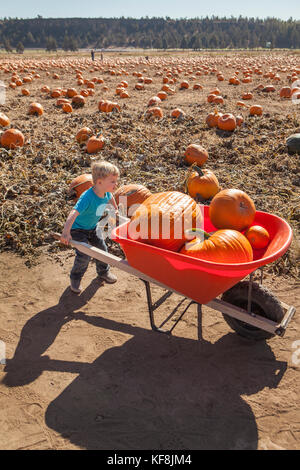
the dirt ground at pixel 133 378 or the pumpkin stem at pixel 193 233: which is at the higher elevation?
the pumpkin stem at pixel 193 233

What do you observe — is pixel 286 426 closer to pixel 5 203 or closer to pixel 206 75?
pixel 5 203

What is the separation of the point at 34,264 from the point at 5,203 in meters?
1.48

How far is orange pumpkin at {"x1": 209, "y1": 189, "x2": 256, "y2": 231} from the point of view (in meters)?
3.07

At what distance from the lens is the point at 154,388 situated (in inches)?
108

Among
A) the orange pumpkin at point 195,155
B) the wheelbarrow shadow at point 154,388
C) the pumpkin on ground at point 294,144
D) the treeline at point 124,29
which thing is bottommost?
the wheelbarrow shadow at point 154,388

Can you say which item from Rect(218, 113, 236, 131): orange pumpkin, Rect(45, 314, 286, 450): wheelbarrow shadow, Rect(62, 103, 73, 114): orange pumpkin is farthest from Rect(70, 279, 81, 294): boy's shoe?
Rect(62, 103, 73, 114): orange pumpkin

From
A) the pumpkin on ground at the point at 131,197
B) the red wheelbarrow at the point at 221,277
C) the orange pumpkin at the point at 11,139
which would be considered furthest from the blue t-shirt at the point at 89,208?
the orange pumpkin at the point at 11,139

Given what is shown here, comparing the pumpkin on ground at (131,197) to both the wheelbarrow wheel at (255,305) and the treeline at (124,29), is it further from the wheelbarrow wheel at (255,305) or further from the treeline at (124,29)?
the treeline at (124,29)

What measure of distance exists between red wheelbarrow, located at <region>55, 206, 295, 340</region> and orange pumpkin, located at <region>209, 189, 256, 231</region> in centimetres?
22

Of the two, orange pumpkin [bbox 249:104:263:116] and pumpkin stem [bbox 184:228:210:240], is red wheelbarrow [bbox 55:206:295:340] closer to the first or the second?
pumpkin stem [bbox 184:228:210:240]

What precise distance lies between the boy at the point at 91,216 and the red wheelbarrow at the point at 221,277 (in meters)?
0.42

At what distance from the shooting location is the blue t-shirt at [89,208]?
11.6 ft

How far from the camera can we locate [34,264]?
4.39m

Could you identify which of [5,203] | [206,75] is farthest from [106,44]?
[5,203]
